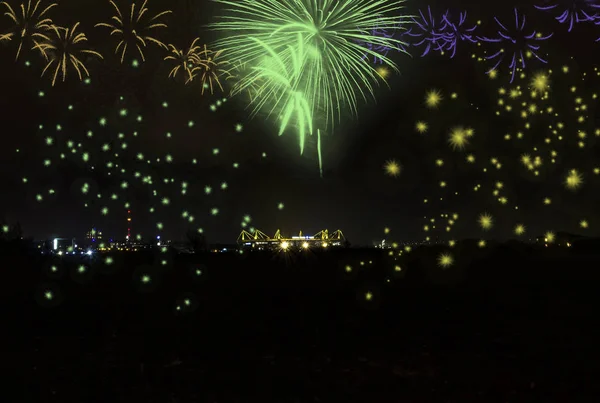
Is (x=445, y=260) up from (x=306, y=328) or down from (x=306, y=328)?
up

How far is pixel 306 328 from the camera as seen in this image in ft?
37.2

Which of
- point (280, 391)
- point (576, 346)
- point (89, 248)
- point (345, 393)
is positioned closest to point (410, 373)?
point (345, 393)

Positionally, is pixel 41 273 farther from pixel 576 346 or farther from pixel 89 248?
pixel 576 346

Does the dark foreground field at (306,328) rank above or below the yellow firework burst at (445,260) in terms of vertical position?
below

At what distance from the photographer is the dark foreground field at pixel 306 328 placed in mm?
6867

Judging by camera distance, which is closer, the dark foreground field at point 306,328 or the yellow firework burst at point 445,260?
the dark foreground field at point 306,328

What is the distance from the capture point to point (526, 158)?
18.1m

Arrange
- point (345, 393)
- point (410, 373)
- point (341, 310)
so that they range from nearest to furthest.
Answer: point (345, 393)
point (410, 373)
point (341, 310)

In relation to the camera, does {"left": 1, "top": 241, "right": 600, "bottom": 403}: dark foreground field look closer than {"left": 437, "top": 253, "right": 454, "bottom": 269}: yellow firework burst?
Yes

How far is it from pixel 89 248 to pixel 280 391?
15744mm

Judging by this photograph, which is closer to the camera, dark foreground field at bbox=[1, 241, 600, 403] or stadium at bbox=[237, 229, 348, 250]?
dark foreground field at bbox=[1, 241, 600, 403]

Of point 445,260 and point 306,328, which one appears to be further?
point 445,260

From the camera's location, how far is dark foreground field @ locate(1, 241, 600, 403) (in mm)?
6867

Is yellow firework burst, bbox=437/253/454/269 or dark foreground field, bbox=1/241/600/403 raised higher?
yellow firework burst, bbox=437/253/454/269
